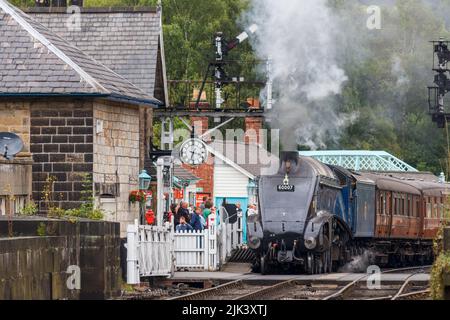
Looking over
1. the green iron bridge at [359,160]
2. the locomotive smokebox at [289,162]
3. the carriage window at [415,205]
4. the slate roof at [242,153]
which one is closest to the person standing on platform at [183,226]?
the locomotive smokebox at [289,162]

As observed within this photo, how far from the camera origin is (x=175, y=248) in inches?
1403

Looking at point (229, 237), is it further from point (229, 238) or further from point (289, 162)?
point (289, 162)

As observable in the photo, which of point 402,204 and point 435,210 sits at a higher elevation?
point 402,204

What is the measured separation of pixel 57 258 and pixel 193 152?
21484 mm

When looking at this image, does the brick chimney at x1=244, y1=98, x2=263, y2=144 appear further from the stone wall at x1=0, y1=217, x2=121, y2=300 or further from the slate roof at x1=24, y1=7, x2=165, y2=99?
the stone wall at x1=0, y1=217, x2=121, y2=300

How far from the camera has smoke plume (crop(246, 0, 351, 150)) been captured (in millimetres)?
48906

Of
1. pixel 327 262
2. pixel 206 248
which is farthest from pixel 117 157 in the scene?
pixel 327 262

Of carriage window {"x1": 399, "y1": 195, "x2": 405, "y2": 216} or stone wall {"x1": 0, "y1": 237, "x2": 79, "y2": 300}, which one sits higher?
carriage window {"x1": 399, "y1": 195, "x2": 405, "y2": 216}

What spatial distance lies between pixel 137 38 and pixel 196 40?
92.9 ft

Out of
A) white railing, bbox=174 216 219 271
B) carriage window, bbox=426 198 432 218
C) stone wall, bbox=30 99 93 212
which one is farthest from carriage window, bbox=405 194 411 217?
stone wall, bbox=30 99 93 212

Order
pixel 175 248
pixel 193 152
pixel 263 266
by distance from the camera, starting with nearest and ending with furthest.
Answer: pixel 263 266 < pixel 175 248 < pixel 193 152

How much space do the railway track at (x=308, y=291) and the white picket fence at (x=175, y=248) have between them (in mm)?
1521

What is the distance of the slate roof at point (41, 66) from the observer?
100ft

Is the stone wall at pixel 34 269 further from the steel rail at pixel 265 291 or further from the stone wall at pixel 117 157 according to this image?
the stone wall at pixel 117 157
